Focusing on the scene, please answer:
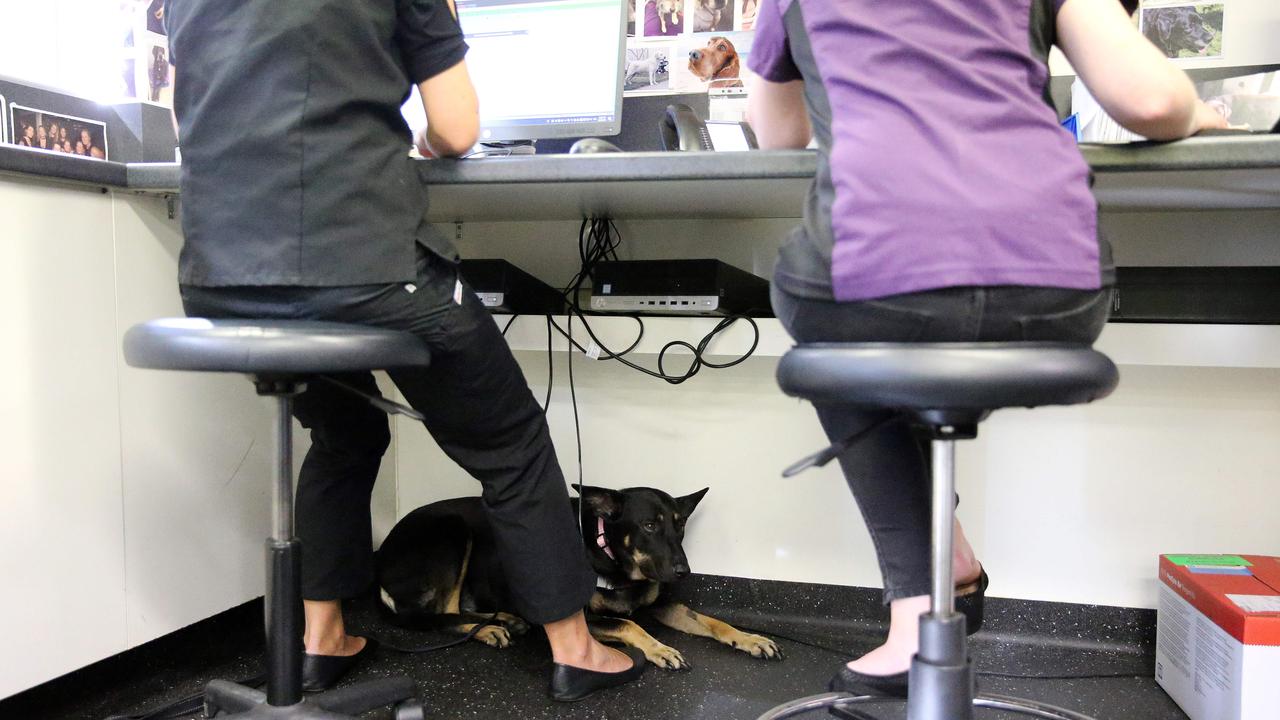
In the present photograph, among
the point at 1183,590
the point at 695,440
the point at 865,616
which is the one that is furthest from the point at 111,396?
the point at 1183,590

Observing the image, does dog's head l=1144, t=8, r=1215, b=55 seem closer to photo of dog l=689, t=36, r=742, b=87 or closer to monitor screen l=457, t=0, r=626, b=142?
photo of dog l=689, t=36, r=742, b=87

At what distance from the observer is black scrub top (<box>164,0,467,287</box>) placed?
3.04 feet

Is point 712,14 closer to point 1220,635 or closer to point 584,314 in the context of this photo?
point 584,314

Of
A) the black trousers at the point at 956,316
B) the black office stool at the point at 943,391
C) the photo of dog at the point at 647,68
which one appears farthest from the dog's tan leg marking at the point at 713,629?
the photo of dog at the point at 647,68

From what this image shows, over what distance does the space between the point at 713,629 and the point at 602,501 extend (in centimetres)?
32

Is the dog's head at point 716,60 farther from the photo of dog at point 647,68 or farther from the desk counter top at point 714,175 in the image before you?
the desk counter top at point 714,175

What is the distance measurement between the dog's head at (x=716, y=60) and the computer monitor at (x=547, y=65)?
21cm

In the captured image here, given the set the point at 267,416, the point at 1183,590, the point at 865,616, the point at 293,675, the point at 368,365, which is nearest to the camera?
the point at 368,365

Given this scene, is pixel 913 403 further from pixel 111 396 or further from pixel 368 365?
pixel 111 396

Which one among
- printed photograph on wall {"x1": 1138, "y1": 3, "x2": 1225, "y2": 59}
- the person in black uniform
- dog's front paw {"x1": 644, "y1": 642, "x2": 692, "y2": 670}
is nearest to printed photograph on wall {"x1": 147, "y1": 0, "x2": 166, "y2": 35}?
the person in black uniform

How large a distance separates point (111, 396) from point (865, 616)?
1.37 m

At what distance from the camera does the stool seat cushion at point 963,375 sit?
2.31 feet

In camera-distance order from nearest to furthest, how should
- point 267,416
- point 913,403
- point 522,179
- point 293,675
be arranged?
point 913,403, point 293,675, point 522,179, point 267,416

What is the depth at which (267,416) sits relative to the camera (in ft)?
5.14
